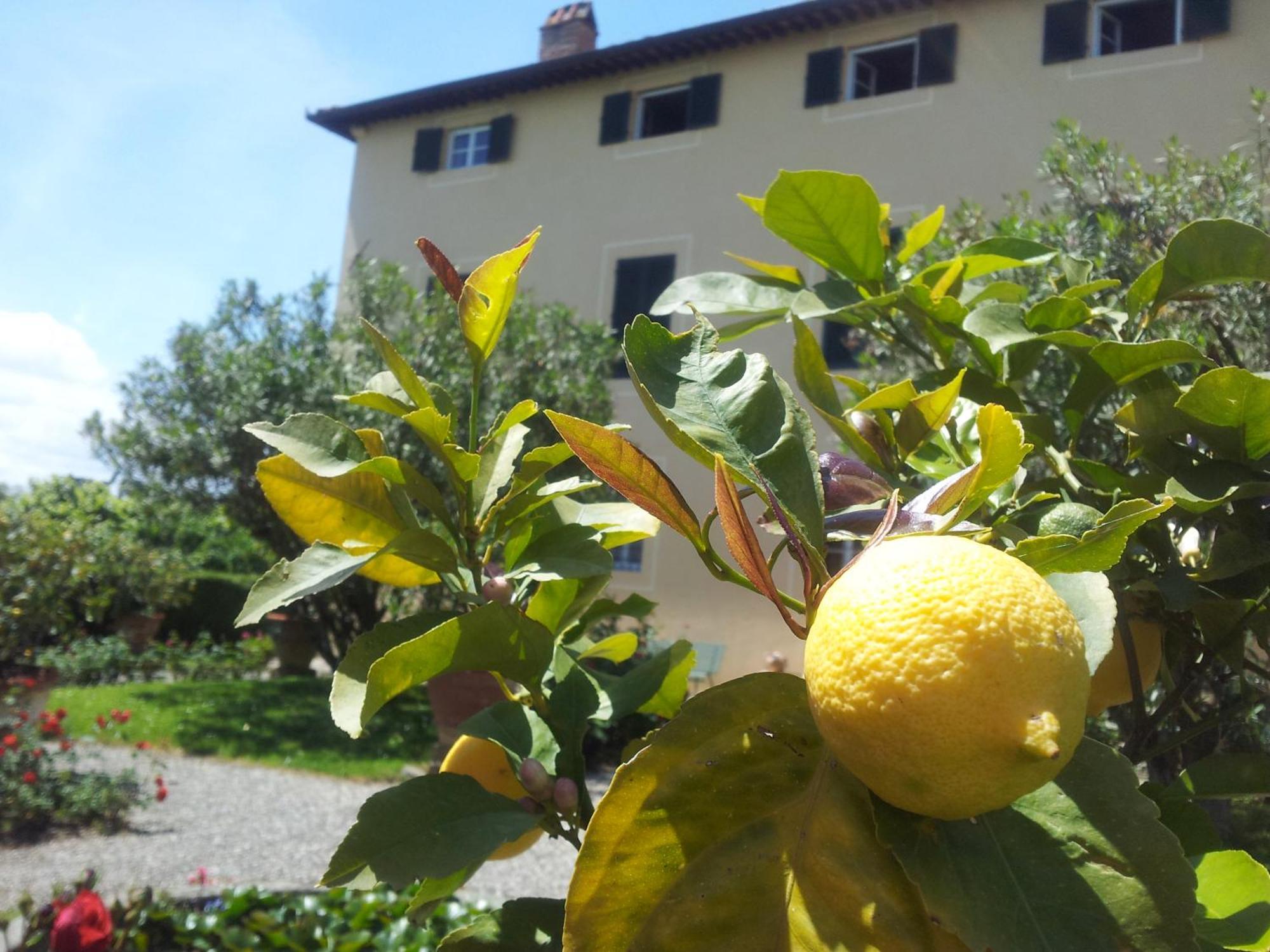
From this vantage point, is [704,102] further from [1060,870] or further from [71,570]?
[1060,870]

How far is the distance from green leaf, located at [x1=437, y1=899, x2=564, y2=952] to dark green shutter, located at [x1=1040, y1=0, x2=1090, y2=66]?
1003 cm

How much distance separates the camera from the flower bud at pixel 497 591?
2.61 ft

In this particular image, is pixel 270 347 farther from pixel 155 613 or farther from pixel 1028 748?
pixel 1028 748

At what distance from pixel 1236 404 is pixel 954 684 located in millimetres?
474

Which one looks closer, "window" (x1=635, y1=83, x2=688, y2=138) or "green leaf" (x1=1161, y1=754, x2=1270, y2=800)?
"green leaf" (x1=1161, y1=754, x2=1270, y2=800)

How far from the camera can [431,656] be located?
0.68m

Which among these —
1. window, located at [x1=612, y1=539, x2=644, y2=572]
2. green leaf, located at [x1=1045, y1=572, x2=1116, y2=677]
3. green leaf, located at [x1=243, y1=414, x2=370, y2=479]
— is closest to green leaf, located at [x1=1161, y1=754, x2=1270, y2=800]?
green leaf, located at [x1=1045, y1=572, x2=1116, y2=677]

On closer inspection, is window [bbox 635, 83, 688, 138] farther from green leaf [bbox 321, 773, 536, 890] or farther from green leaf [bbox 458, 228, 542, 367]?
green leaf [bbox 321, 773, 536, 890]

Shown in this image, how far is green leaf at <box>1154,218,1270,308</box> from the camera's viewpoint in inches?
34.7

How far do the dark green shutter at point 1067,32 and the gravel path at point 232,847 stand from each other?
8.07 m

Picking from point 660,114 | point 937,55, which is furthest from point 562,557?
point 660,114

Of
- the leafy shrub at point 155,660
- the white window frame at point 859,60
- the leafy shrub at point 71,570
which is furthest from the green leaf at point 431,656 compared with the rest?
the leafy shrub at point 155,660

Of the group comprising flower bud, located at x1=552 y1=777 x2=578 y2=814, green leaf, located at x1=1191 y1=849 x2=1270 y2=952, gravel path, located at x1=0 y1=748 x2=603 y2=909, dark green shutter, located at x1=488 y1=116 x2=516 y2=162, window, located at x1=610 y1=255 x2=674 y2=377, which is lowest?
gravel path, located at x1=0 y1=748 x2=603 y2=909

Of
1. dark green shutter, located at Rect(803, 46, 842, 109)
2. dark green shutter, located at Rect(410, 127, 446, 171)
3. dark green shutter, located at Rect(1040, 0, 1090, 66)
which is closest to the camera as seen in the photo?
dark green shutter, located at Rect(1040, 0, 1090, 66)
